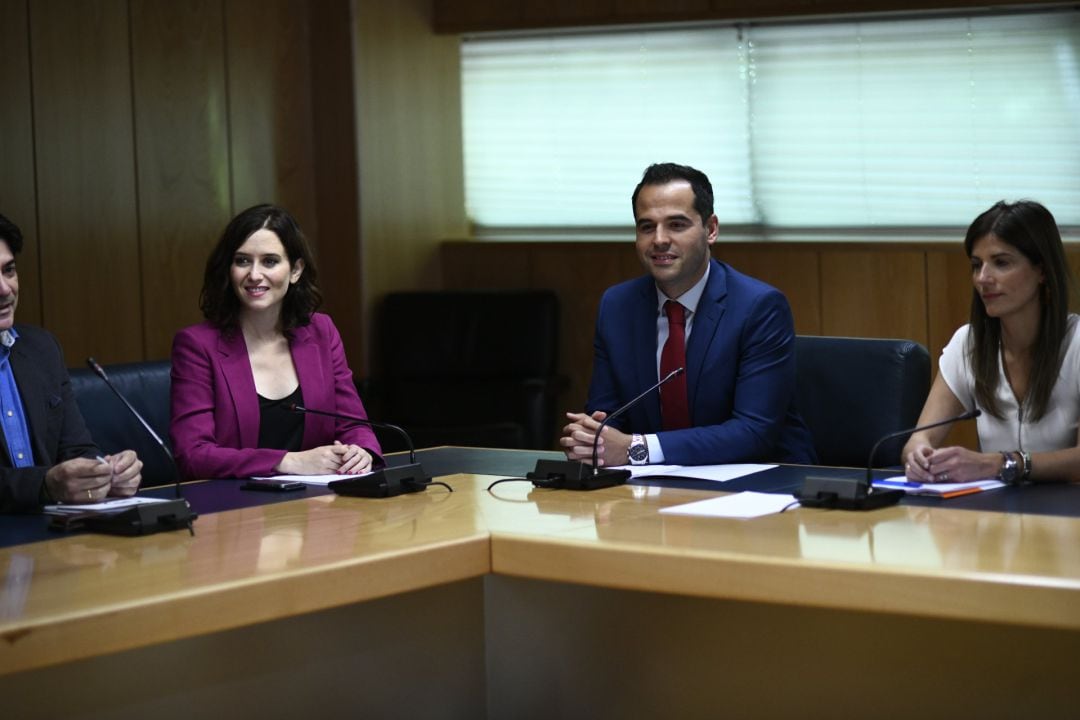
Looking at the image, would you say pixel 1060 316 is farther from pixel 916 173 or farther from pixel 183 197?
pixel 183 197

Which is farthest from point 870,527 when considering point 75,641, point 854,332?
point 854,332

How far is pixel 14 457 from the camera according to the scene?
303 cm

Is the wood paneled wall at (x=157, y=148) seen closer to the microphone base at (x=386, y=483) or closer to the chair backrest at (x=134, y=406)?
the chair backrest at (x=134, y=406)

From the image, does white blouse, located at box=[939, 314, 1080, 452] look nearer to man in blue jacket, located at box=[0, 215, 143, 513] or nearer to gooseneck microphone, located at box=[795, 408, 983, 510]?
gooseneck microphone, located at box=[795, 408, 983, 510]

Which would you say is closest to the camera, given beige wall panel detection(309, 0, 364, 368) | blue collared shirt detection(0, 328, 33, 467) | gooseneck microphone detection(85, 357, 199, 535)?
gooseneck microphone detection(85, 357, 199, 535)

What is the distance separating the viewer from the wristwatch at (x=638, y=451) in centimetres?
324

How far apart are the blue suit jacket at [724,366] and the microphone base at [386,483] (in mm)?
729

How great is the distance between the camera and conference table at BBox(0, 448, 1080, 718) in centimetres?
206

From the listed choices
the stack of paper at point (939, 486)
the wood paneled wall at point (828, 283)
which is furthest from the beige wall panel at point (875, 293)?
the stack of paper at point (939, 486)

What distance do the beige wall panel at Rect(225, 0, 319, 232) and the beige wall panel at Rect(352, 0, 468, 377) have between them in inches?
11.2

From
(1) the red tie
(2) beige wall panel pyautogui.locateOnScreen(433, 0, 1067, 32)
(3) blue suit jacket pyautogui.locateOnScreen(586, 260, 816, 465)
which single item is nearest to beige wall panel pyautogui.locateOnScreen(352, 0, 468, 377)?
(2) beige wall panel pyautogui.locateOnScreen(433, 0, 1067, 32)

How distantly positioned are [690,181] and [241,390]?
1.26 meters

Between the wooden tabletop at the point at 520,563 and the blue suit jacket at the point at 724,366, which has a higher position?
the blue suit jacket at the point at 724,366

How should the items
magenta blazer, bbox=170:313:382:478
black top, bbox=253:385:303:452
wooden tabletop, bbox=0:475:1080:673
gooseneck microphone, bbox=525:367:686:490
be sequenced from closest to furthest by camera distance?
wooden tabletop, bbox=0:475:1080:673
gooseneck microphone, bbox=525:367:686:490
magenta blazer, bbox=170:313:382:478
black top, bbox=253:385:303:452
